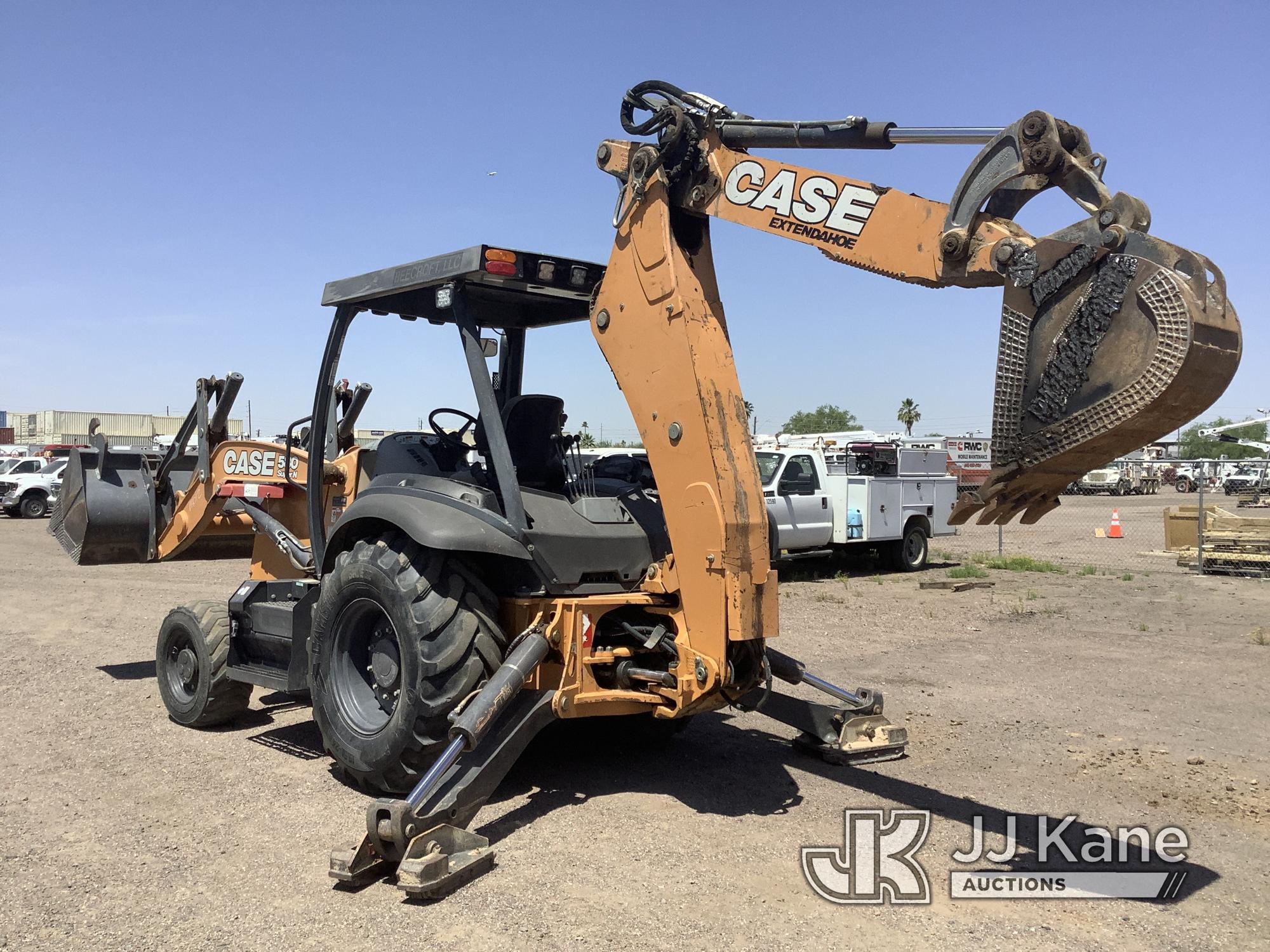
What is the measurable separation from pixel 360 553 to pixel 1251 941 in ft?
14.6

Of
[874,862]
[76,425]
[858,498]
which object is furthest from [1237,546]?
[76,425]

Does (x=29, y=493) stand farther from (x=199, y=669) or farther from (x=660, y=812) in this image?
(x=660, y=812)

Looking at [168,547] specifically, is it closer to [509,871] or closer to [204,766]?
[204,766]

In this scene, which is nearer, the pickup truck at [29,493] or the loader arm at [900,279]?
the loader arm at [900,279]

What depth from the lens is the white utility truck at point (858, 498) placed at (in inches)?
627

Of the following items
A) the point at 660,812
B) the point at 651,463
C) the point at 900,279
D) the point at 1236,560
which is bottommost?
the point at 660,812

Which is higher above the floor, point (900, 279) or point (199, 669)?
point (900, 279)

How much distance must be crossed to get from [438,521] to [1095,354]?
10.2 ft

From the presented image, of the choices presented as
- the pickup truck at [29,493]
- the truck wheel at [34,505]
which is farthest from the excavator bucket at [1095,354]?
the truck wheel at [34,505]

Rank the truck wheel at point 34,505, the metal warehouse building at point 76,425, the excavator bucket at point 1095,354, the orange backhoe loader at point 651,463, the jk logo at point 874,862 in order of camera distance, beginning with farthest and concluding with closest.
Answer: the metal warehouse building at point 76,425 < the truck wheel at point 34,505 < the jk logo at point 874,862 < the orange backhoe loader at point 651,463 < the excavator bucket at point 1095,354

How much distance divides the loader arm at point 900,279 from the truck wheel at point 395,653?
113 cm

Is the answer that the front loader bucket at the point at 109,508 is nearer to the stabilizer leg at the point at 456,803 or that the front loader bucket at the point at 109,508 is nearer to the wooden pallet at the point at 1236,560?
the stabilizer leg at the point at 456,803

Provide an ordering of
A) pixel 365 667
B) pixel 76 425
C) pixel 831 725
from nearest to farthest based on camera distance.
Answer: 1. pixel 365 667
2. pixel 831 725
3. pixel 76 425

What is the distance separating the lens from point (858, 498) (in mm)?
16828
